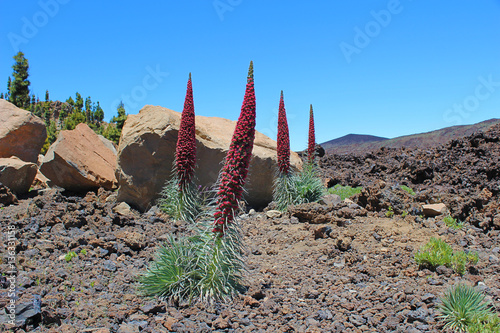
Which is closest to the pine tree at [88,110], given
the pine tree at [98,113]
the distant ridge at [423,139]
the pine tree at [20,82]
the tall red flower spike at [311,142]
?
Answer: the pine tree at [98,113]

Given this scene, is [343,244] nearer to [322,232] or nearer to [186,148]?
[322,232]

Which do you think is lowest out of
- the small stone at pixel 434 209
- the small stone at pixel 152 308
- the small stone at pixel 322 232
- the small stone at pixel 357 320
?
the small stone at pixel 357 320

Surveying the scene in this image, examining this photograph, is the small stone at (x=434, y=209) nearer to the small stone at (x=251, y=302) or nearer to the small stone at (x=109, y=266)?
the small stone at (x=251, y=302)

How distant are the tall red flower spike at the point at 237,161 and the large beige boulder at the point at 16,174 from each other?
690 centimetres

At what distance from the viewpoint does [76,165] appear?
348 inches

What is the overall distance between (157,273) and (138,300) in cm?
33

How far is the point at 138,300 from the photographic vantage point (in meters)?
4.09

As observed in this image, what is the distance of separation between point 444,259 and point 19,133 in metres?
10.8

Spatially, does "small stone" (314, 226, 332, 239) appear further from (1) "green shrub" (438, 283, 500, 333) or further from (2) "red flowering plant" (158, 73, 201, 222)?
(1) "green shrub" (438, 283, 500, 333)

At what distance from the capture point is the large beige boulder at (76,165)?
8.84 meters

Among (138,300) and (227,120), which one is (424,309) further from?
(227,120)

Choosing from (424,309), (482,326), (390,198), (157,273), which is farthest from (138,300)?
(390,198)

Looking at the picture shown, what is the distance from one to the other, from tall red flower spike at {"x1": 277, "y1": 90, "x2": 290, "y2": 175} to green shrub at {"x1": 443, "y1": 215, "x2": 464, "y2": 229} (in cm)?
328

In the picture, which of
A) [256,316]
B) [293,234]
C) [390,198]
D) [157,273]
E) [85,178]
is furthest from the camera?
[85,178]
